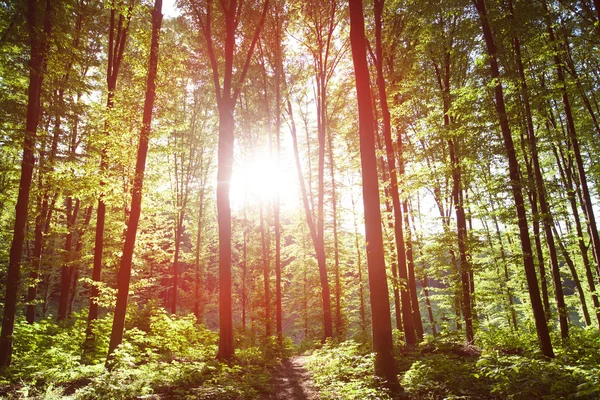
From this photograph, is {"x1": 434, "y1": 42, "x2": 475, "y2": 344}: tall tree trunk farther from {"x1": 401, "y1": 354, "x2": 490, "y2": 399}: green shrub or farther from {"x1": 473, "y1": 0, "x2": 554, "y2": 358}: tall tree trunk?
{"x1": 401, "y1": 354, "x2": 490, "y2": 399}: green shrub

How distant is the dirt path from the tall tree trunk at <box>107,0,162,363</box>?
4.98 m

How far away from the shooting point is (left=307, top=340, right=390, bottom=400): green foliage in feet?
17.9

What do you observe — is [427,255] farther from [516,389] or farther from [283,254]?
[283,254]

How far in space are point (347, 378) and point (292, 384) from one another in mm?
1759

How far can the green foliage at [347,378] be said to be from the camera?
5.46m

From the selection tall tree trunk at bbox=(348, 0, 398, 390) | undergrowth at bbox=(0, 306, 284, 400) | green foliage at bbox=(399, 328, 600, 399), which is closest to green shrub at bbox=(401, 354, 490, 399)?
green foliage at bbox=(399, 328, 600, 399)

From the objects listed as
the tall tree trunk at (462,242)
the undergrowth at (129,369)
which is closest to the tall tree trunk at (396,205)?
the tall tree trunk at (462,242)

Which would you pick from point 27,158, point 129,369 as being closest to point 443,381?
point 129,369

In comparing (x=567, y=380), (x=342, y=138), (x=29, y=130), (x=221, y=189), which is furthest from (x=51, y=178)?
(x=342, y=138)

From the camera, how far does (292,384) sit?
26.5 ft

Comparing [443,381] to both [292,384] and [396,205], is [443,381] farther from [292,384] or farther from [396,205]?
[396,205]

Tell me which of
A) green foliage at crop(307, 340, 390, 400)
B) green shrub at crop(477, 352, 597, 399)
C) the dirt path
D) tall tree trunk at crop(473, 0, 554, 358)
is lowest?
the dirt path

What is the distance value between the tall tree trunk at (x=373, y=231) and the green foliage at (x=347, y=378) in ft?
1.08

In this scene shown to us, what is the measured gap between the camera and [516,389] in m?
5.25
